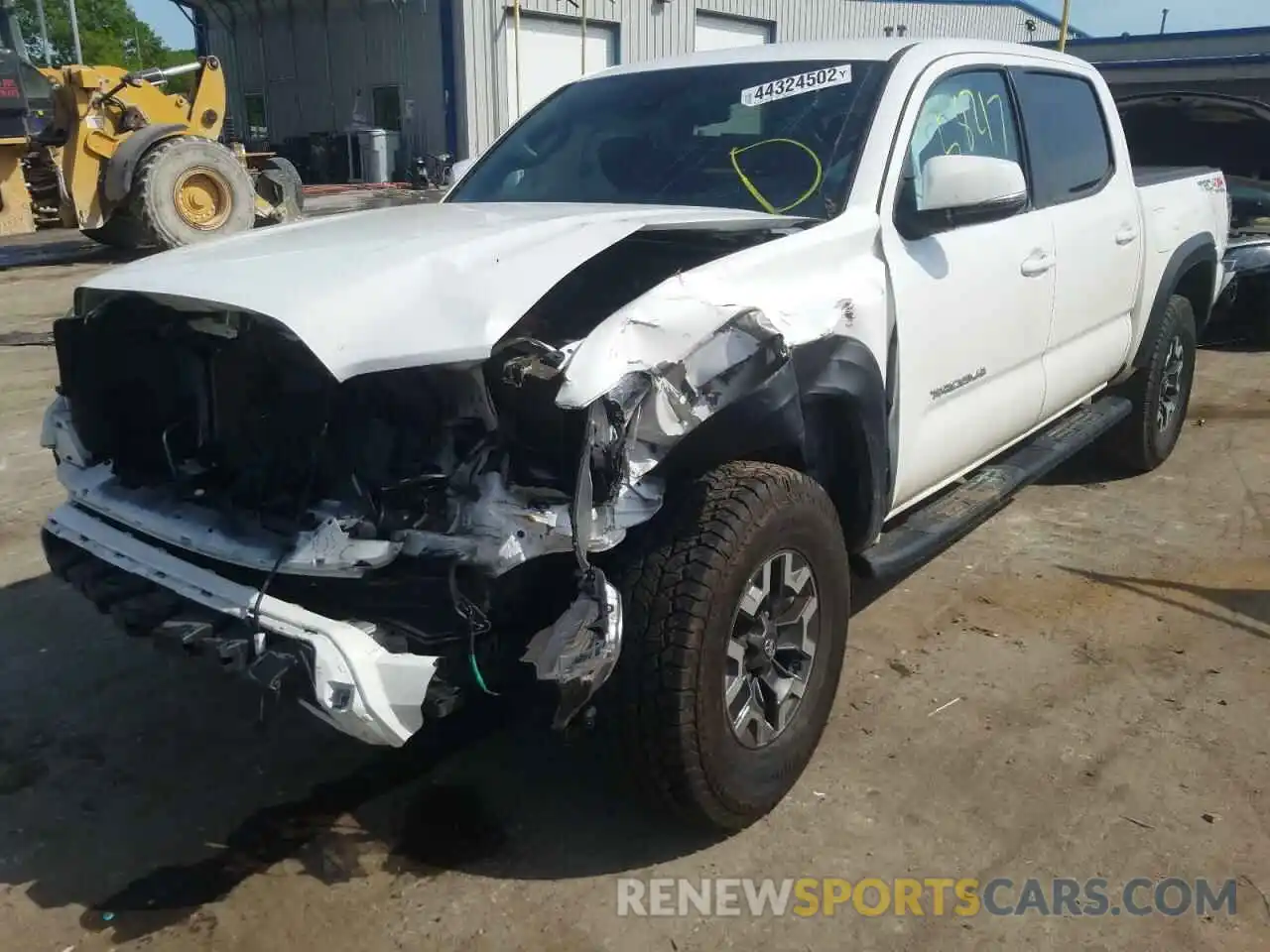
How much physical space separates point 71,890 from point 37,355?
6.69 m

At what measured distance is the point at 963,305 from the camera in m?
3.55

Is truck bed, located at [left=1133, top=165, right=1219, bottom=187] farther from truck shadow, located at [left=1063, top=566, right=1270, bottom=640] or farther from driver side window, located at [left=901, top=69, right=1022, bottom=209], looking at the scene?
truck shadow, located at [left=1063, top=566, right=1270, bottom=640]

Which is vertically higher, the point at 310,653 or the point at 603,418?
the point at 603,418

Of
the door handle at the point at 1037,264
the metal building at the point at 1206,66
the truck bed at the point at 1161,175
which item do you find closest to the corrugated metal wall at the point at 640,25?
the metal building at the point at 1206,66

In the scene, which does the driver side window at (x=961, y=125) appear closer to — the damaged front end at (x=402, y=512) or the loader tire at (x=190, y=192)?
the damaged front end at (x=402, y=512)

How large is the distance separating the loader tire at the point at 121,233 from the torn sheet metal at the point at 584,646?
38.8ft

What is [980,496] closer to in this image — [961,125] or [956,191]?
[956,191]

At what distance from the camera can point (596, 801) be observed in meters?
3.00

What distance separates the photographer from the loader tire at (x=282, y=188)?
1458 centimetres

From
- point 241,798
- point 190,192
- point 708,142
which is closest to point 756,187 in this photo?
point 708,142

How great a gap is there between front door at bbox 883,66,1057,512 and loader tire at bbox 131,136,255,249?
994cm

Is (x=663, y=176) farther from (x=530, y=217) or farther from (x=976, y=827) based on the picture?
(x=976, y=827)

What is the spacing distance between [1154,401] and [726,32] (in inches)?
905

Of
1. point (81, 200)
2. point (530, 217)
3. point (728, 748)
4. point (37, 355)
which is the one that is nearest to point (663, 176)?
point (530, 217)
